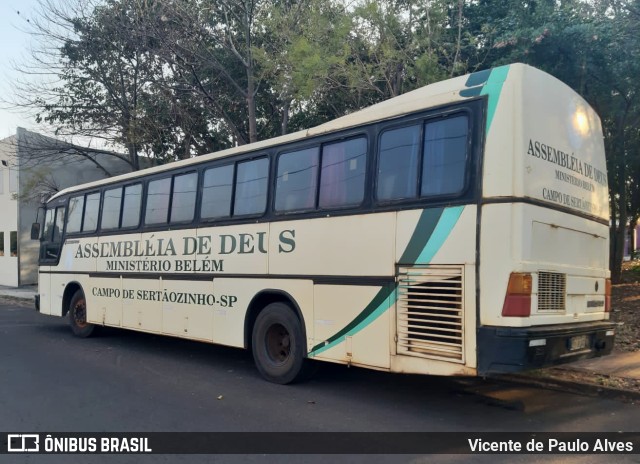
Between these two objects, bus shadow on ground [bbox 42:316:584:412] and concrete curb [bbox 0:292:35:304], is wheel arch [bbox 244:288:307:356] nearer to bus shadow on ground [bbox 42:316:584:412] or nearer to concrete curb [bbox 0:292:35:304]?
bus shadow on ground [bbox 42:316:584:412]

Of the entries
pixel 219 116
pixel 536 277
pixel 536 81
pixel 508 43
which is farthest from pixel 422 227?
pixel 219 116

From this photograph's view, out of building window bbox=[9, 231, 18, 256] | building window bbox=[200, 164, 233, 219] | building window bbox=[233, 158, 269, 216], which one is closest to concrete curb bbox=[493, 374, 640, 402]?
building window bbox=[233, 158, 269, 216]

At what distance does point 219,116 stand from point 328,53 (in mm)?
6212

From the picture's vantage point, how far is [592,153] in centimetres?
676

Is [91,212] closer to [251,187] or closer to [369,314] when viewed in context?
[251,187]

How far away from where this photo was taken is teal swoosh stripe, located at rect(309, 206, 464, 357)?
19.0ft

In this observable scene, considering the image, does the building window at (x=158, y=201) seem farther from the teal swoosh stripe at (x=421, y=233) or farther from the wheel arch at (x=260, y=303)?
the teal swoosh stripe at (x=421, y=233)

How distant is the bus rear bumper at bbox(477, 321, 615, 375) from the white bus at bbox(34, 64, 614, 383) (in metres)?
0.01

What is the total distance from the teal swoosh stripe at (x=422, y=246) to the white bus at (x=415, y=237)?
2 centimetres

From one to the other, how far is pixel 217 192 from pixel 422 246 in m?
3.96

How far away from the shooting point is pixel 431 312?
232 inches

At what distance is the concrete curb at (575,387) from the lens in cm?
684

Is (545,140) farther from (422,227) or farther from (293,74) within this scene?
(293,74)

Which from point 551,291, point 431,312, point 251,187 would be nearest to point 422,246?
point 431,312
